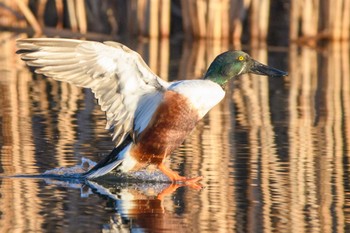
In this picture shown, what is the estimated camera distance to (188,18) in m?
18.3

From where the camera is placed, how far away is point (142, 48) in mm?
17188

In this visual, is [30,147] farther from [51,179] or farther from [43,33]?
[43,33]

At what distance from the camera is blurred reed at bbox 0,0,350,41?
17844 millimetres

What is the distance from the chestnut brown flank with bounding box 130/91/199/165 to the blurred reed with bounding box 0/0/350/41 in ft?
35.0

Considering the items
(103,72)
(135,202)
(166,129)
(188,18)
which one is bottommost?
(135,202)

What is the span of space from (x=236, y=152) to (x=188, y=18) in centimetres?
1040

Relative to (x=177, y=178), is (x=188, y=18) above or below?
above

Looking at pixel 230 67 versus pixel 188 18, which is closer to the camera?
pixel 230 67

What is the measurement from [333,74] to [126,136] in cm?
782

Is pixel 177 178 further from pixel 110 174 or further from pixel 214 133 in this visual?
pixel 214 133

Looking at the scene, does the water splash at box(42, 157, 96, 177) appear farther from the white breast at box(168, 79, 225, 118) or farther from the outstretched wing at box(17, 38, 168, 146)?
the white breast at box(168, 79, 225, 118)

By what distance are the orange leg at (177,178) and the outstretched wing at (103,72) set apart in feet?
1.09

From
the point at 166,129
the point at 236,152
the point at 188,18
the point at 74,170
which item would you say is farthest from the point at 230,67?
the point at 188,18

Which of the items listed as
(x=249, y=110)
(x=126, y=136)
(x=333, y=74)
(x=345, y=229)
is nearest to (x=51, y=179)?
(x=126, y=136)
